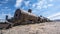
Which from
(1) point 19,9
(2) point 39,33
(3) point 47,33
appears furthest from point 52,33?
(1) point 19,9

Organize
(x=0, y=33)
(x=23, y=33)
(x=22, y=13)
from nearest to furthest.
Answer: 1. (x=23, y=33)
2. (x=0, y=33)
3. (x=22, y=13)

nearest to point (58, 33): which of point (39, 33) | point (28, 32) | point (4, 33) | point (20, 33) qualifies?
point (39, 33)

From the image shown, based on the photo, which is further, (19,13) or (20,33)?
(19,13)

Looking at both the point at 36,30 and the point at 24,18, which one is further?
the point at 24,18

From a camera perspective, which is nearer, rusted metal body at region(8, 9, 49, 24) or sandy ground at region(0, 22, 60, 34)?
sandy ground at region(0, 22, 60, 34)

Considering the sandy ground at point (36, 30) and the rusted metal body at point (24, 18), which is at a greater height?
the rusted metal body at point (24, 18)

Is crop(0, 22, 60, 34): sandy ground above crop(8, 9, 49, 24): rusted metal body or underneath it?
underneath

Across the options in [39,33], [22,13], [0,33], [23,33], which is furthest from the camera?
[22,13]

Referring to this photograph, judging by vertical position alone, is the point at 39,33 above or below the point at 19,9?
below

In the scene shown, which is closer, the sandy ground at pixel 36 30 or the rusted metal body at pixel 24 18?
the sandy ground at pixel 36 30

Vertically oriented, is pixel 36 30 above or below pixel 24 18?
below

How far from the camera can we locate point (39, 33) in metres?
2.47

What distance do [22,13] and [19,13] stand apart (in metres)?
0.34

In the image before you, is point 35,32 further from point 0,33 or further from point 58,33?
point 0,33
